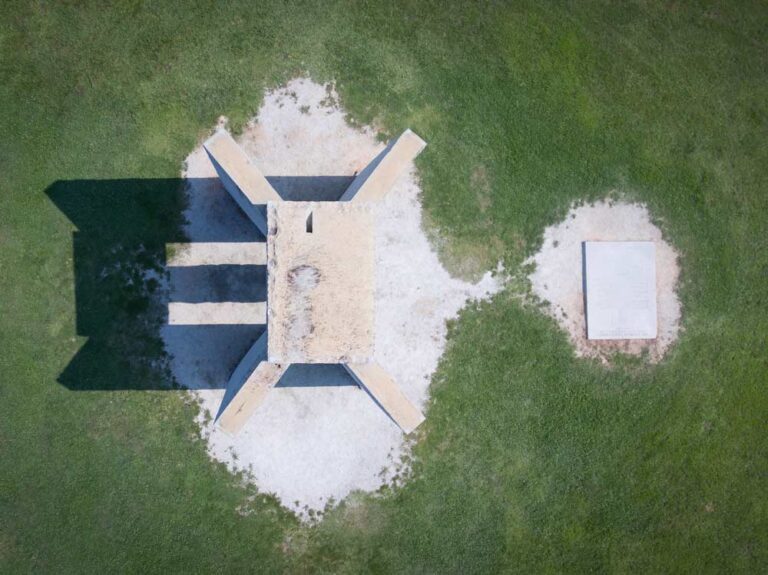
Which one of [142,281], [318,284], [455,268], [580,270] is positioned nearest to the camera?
[318,284]

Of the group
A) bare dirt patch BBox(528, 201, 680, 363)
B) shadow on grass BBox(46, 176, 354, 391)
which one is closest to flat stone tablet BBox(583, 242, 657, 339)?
bare dirt patch BBox(528, 201, 680, 363)

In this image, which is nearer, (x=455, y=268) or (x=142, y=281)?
(x=142, y=281)

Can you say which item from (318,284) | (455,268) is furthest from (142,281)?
(455,268)

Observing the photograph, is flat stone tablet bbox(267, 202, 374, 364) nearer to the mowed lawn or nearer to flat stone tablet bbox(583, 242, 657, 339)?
the mowed lawn

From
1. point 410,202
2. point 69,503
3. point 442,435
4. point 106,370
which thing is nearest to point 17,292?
point 106,370

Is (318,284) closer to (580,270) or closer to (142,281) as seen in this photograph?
(142,281)
